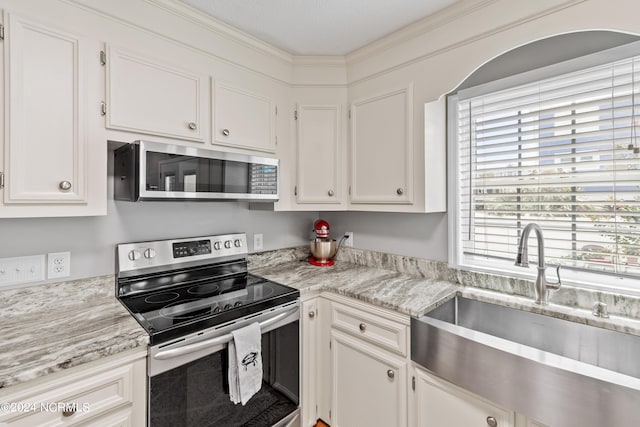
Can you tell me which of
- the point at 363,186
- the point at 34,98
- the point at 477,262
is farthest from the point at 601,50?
the point at 34,98

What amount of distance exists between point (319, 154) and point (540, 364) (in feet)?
5.13

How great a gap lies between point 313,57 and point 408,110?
80 cm

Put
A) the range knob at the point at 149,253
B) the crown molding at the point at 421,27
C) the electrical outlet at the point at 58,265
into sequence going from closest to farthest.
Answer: the electrical outlet at the point at 58,265, the crown molding at the point at 421,27, the range knob at the point at 149,253

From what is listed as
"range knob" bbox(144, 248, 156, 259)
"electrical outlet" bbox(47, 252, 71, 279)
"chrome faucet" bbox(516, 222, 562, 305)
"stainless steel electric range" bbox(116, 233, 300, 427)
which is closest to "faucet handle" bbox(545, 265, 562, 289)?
"chrome faucet" bbox(516, 222, 562, 305)

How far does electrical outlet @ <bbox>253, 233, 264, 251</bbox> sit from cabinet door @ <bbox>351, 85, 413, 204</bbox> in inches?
28.7

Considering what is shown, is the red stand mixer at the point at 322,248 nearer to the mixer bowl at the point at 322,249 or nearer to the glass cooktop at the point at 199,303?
the mixer bowl at the point at 322,249

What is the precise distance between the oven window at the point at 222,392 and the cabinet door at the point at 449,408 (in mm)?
641

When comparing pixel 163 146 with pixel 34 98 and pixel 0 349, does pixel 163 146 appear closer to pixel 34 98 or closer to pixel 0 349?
pixel 34 98

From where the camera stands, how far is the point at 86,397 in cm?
94

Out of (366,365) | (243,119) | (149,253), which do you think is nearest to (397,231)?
(366,365)

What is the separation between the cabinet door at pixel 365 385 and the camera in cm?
138

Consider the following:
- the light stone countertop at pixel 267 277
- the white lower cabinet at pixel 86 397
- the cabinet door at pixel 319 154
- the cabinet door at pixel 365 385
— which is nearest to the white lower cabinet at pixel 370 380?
the cabinet door at pixel 365 385

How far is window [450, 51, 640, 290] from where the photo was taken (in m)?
1.25

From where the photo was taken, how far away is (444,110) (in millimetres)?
1756
